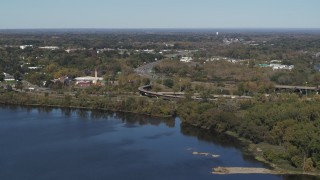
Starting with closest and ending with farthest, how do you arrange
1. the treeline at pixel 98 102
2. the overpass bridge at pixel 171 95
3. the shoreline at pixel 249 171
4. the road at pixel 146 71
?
the shoreline at pixel 249 171 < the treeline at pixel 98 102 < the overpass bridge at pixel 171 95 < the road at pixel 146 71

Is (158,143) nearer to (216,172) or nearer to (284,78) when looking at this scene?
(216,172)

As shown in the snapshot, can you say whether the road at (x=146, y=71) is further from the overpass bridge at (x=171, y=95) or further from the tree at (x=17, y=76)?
the tree at (x=17, y=76)

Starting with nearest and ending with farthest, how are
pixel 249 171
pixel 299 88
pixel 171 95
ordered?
pixel 249 171 → pixel 171 95 → pixel 299 88

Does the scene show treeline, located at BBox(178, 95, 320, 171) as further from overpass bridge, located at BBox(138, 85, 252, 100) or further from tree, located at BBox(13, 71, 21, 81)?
tree, located at BBox(13, 71, 21, 81)

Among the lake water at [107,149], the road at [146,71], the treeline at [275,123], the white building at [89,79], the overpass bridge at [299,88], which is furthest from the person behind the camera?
the road at [146,71]

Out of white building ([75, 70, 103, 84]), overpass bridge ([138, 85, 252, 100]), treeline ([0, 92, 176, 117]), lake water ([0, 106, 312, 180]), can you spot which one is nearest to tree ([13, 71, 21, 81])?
white building ([75, 70, 103, 84])

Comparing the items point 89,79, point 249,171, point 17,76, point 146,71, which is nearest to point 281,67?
point 146,71

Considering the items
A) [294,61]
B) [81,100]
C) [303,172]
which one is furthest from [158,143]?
[294,61]

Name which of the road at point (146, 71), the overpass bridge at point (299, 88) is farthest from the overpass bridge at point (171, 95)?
the road at point (146, 71)

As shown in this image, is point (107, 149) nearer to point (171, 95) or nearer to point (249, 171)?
point (249, 171)
